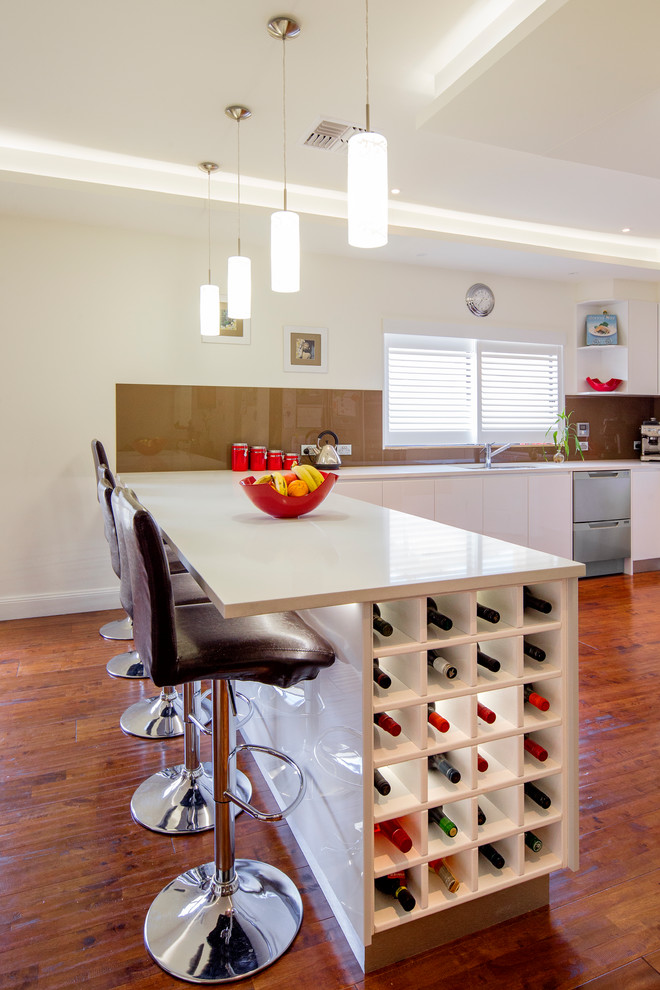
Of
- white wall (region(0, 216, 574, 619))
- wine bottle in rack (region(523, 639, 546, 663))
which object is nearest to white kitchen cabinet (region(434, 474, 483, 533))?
white wall (region(0, 216, 574, 619))

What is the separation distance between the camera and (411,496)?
176 inches

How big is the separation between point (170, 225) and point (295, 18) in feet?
6.39

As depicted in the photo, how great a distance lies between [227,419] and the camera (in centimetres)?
451

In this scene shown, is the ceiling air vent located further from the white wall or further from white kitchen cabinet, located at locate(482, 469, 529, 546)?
white kitchen cabinet, located at locate(482, 469, 529, 546)

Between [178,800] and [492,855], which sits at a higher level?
[492,855]

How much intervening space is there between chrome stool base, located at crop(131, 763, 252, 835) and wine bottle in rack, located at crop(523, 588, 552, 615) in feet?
3.47

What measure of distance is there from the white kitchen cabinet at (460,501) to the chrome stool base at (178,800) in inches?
107

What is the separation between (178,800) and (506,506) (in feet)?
11.0

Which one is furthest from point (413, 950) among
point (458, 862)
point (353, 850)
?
point (353, 850)

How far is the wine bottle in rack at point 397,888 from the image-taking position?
1.40m

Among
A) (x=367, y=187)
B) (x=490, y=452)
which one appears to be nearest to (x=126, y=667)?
(x=367, y=187)

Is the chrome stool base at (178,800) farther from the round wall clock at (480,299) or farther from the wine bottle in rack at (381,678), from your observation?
the round wall clock at (480,299)

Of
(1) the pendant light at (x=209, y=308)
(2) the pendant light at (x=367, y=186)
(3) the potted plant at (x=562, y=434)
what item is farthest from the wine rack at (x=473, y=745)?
(3) the potted plant at (x=562, y=434)

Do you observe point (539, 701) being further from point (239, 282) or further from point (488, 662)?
point (239, 282)
